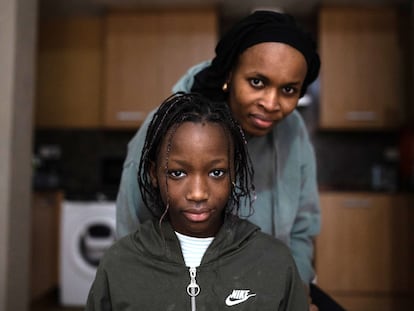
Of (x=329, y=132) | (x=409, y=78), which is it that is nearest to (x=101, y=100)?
(x=329, y=132)

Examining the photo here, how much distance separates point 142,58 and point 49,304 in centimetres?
195

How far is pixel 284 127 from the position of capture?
4.29 ft

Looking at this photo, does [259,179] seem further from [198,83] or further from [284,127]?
[198,83]

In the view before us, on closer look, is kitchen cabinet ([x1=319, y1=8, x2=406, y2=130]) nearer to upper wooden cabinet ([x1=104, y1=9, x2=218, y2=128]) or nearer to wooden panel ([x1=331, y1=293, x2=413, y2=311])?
upper wooden cabinet ([x1=104, y1=9, x2=218, y2=128])

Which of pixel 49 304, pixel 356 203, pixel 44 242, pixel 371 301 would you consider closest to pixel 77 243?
pixel 44 242

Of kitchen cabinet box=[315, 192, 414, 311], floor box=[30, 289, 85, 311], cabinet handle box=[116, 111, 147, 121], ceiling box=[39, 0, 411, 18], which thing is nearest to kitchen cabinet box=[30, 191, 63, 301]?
floor box=[30, 289, 85, 311]

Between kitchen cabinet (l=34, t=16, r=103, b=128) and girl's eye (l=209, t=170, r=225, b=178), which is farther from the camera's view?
kitchen cabinet (l=34, t=16, r=103, b=128)

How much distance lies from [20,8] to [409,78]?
2723 mm

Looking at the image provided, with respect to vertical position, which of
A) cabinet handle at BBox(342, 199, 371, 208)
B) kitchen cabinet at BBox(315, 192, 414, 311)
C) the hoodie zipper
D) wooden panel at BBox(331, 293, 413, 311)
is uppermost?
cabinet handle at BBox(342, 199, 371, 208)

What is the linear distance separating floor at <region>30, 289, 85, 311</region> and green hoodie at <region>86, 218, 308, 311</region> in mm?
2527

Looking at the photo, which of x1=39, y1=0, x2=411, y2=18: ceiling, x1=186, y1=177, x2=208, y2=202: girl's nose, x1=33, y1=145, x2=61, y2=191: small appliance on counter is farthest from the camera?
x1=33, y1=145, x2=61, y2=191: small appliance on counter

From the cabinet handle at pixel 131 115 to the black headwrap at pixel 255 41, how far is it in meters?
2.61

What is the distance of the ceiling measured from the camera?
11.6ft

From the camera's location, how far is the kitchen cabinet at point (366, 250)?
10.7 ft
